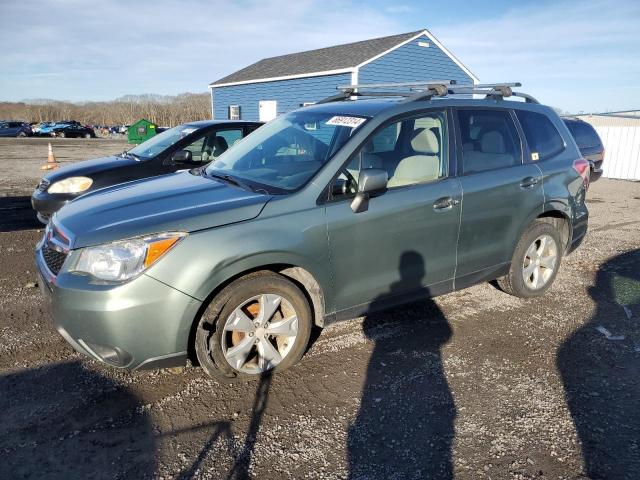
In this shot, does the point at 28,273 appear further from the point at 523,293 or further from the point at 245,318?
the point at 523,293

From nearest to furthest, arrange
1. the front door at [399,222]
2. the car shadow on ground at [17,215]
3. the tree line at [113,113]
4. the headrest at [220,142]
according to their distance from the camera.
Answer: the front door at [399,222], the headrest at [220,142], the car shadow on ground at [17,215], the tree line at [113,113]

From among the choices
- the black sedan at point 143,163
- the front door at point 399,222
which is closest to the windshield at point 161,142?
the black sedan at point 143,163

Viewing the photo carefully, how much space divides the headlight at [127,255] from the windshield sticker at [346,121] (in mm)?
1556

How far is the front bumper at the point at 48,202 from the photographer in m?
5.99

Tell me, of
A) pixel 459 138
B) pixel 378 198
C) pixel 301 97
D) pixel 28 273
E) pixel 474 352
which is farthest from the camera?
pixel 301 97

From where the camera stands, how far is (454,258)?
3953 millimetres

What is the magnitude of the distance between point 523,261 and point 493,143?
3.80 feet

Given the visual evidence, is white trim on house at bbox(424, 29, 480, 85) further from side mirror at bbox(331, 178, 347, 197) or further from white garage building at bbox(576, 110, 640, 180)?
side mirror at bbox(331, 178, 347, 197)

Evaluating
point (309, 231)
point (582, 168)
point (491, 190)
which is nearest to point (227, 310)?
point (309, 231)

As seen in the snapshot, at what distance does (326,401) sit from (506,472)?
3.61 feet

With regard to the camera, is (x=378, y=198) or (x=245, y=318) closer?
(x=245, y=318)

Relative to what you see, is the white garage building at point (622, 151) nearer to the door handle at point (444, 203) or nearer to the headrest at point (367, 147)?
the door handle at point (444, 203)

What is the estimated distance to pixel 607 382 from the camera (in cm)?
329

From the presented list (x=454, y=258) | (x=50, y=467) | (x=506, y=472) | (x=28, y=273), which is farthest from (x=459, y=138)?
(x=28, y=273)
